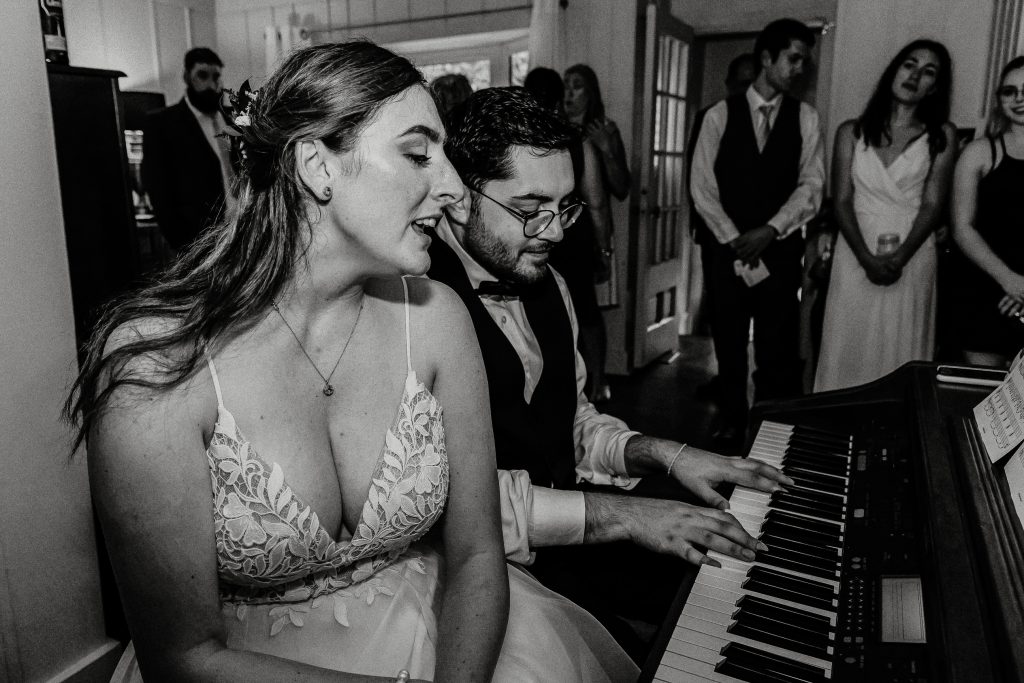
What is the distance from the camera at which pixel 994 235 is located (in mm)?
3062

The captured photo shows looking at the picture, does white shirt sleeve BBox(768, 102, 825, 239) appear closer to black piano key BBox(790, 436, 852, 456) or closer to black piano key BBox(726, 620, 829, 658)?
black piano key BBox(790, 436, 852, 456)

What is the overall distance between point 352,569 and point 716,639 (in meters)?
0.54

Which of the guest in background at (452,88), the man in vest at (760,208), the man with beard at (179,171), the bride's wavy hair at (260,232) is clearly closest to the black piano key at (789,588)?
the bride's wavy hair at (260,232)

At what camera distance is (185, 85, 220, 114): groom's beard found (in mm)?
4715

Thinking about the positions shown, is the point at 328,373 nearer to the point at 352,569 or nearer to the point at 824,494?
the point at 352,569

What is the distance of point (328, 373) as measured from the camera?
1.14 meters

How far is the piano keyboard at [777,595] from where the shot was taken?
99 centimetres

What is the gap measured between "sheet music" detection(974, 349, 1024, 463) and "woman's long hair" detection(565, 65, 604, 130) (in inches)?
130

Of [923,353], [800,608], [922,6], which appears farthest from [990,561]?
[922,6]

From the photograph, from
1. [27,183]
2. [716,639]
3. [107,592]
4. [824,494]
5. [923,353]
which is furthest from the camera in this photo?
[923,353]

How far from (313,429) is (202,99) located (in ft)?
14.1

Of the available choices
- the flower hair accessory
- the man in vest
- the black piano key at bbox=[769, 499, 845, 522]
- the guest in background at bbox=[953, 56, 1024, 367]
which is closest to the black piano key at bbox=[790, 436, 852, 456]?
the black piano key at bbox=[769, 499, 845, 522]

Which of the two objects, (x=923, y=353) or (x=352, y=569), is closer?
(x=352, y=569)

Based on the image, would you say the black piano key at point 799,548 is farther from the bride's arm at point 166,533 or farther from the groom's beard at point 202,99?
the groom's beard at point 202,99
